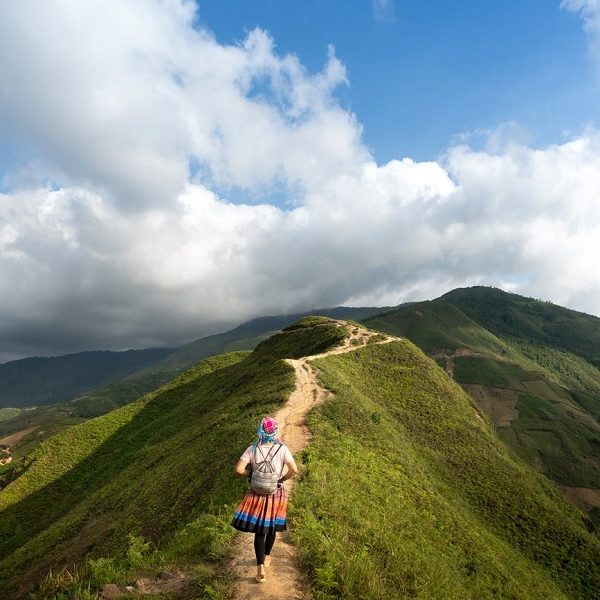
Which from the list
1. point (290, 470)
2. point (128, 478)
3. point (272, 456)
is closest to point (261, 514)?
point (290, 470)

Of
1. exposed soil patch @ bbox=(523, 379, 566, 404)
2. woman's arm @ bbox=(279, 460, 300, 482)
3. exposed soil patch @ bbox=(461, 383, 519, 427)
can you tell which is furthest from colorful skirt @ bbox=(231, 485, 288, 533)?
exposed soil patch @ bbox=(523, 379, 566, 404)

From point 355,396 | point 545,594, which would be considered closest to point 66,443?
point 355,396

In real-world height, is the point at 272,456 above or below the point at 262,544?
above

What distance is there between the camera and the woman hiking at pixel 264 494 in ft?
34.6

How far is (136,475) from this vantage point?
129 feet

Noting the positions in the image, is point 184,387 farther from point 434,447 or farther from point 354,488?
point 354,488

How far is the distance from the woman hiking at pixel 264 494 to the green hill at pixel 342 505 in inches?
55.6

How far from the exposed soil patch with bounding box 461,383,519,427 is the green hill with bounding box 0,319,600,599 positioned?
100754 mm

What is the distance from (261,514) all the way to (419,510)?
1619 centimetres

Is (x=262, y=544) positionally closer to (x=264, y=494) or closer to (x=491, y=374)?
(x=264, y=494)

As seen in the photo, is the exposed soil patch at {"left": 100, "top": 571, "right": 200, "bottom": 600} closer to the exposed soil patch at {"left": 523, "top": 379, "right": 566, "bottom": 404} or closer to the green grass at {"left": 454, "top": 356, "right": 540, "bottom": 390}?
the green grass at {"left": 454, "top": 356, "right": 540, "bottom": 390}

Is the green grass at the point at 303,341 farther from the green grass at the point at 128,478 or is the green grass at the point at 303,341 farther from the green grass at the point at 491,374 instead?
the green grass at the point at 491,374

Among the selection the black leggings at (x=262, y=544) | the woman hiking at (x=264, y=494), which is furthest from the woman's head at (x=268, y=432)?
the black leggings at (x=262, y=544)

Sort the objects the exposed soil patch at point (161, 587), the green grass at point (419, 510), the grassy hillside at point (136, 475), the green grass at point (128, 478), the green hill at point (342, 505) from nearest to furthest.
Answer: the exposed soil patch at point (161, 587) → the green hill at point (342, 505) → the green grass at point (419, 510) → the grassy hillside at point (136, 475) → the green grass at point (128, 478)
